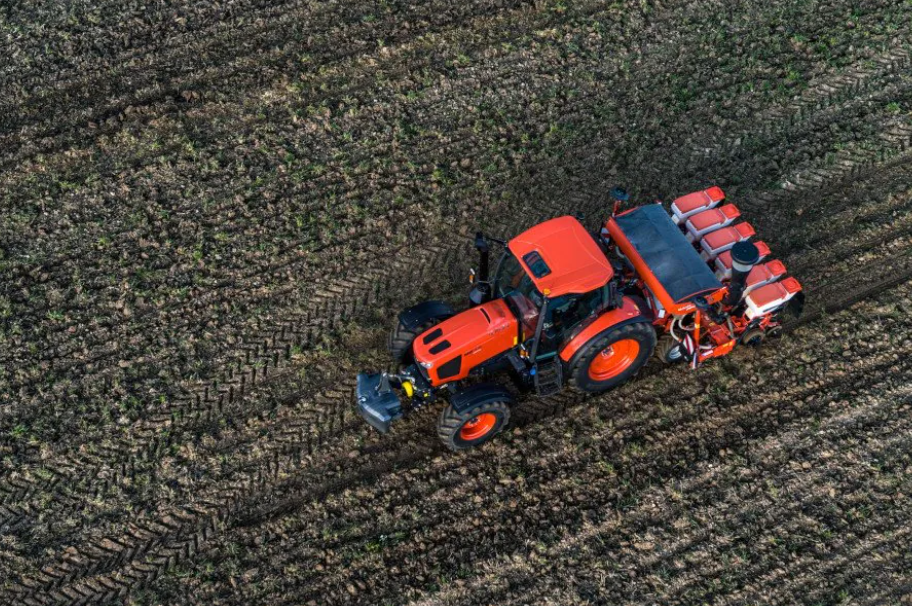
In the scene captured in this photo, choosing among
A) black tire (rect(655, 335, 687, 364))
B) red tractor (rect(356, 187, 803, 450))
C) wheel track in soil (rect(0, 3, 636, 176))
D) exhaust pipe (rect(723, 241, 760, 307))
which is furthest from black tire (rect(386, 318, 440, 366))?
wheel track in soil (rect(0, 3, 636, 176))

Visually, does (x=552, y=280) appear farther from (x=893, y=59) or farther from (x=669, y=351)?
(x=893, y=59)

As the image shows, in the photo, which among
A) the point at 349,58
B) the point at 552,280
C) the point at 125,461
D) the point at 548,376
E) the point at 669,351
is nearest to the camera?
the point at 552,280

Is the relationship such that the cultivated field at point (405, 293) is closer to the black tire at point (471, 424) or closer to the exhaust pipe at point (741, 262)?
the black tire at point (471, 424)

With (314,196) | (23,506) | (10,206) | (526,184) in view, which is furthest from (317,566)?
(10,206)

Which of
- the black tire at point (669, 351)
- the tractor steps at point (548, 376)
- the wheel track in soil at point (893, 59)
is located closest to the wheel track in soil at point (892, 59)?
the wheel track in soil at point (893, 59)

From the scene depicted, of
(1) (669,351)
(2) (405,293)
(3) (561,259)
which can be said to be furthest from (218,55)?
(1) (669,351)
